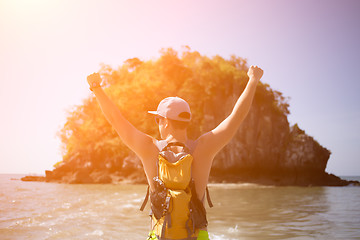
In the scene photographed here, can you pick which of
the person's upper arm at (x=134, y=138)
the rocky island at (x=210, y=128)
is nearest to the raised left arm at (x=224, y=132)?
the person's upper arm at (x=134, y=138)

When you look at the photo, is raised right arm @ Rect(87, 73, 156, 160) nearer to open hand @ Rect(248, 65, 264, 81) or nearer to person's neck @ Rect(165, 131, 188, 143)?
person's neck @ Rect(165, 131, 188, 143)

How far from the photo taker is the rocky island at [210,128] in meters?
34.8

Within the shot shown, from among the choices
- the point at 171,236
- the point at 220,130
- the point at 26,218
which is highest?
the point at 220,130

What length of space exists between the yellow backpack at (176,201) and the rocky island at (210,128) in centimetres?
3070

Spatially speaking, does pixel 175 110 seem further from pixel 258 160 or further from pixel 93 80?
pixel 258 160

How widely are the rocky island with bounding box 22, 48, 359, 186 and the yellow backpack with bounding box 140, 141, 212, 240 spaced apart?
101ft

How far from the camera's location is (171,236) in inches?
95.3

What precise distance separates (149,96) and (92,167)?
11.2 metres

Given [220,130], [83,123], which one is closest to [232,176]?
[83,123]

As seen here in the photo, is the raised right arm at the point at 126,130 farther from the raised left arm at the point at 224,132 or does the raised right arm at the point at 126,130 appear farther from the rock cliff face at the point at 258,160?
the rock cliff face at the point at 258,160

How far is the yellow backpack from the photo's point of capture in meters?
2.43

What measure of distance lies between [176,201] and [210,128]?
32.4m

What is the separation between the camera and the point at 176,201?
2436 mm

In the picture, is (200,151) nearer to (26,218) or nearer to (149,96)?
(26,218)
